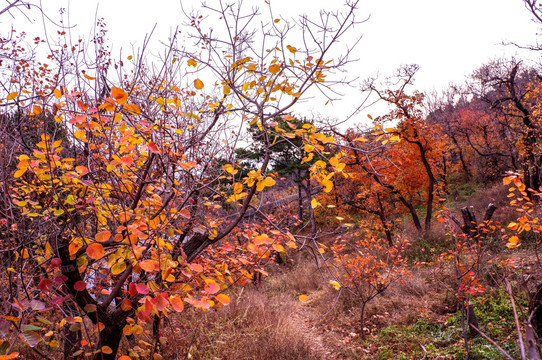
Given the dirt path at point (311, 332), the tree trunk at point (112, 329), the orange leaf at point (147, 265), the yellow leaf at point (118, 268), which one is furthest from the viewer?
the dirt path at point (311, 332)

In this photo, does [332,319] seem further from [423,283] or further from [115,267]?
[115,267]

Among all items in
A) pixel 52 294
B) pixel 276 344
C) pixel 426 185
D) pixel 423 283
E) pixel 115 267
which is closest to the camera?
pixel 115 267

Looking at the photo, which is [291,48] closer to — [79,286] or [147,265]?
[147,265]

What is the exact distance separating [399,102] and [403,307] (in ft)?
27.3

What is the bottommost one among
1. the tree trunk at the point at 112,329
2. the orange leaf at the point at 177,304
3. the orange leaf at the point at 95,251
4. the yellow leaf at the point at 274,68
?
the tree trunk at the point at 112,329

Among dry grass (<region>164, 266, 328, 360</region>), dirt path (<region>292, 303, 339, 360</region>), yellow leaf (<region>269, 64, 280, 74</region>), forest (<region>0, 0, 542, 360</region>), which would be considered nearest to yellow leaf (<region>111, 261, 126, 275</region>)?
forest (<region>0, 0, 542, 360</region>)

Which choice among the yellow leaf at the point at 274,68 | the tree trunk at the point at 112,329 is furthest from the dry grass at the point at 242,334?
the yellow leaf at the point at 274,68

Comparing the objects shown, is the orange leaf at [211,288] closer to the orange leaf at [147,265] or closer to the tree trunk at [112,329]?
the orange leaf at [147,265]

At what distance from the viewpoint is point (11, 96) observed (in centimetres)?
196

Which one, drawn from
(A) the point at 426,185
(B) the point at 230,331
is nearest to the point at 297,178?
(A) the point at 426,185

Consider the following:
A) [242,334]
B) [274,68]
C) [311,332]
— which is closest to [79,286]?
[274,68]

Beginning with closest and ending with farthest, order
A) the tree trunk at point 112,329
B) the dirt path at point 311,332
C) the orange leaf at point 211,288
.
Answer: the orange leaf at point 211,288 < the tree trunk at point 112,329 < the dirt path at point 311,332

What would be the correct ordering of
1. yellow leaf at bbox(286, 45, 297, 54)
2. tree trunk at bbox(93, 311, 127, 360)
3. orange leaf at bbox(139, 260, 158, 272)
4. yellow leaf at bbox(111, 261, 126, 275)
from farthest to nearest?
1. tree trunk at bbox(93, 311, 127, 360)
2. yellow leaf at bbox(286, 45, 297, 54)
3. yellow leaf at bbox(111, 261, 126, 275)
4. orange leaf at bbox(139, 260, 158, 272)

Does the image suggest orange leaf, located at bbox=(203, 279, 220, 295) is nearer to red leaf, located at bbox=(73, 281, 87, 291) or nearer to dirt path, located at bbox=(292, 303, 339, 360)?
red leaf, located at bbox=(73, 281, 87, 291)
